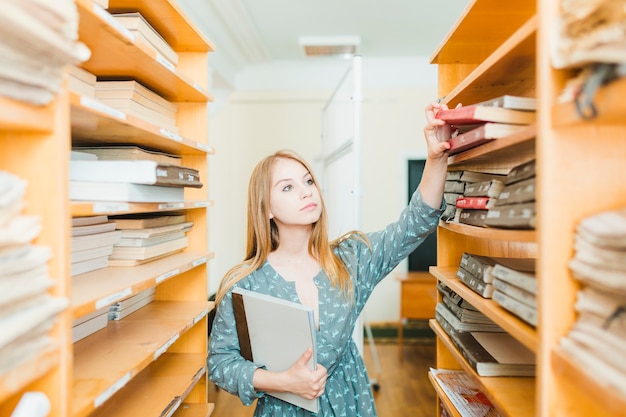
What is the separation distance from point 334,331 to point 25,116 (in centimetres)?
108

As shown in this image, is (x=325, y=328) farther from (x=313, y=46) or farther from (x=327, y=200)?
(x=313, y=46)

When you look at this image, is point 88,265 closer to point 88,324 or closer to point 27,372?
point 88,324

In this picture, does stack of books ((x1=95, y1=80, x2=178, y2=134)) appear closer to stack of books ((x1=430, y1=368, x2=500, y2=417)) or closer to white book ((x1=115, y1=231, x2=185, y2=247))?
white book ((x1=115, y1=231, x2=185, y2=247))

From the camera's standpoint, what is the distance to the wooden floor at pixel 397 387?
10.0 ft

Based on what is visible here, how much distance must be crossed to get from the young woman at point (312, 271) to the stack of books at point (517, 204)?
36 centimetres

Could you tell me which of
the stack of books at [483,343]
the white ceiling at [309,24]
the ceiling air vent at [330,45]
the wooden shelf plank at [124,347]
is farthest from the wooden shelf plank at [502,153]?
the ceiling air vent at [330,45]

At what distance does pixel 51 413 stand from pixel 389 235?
44.0 inches

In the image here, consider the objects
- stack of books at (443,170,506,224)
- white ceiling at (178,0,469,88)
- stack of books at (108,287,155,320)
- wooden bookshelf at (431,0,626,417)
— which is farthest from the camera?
white ceiling at (178,0,469,88)

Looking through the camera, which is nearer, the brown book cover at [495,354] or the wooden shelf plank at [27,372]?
the wooden shelf plank at [27,372]

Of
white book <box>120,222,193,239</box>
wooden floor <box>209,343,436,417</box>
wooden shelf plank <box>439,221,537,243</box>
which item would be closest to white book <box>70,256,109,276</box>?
white book <box>120,222,193,239</box>

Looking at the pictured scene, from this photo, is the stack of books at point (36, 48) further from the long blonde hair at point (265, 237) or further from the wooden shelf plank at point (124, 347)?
the long blonde hair at point (265, 237)

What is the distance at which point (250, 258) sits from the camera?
1709 millimetres

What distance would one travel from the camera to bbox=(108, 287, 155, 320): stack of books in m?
1.69

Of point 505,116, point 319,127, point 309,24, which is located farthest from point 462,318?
point 319,127
